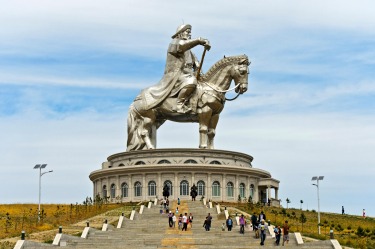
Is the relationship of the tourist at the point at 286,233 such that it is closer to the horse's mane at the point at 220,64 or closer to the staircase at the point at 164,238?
the staircase at the point at 164,238

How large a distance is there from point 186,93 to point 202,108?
1.83 metres

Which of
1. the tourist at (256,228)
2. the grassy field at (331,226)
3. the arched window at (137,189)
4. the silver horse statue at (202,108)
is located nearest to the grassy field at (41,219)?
the arched window at (137,189)

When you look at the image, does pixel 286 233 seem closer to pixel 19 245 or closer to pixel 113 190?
pixel 19 245

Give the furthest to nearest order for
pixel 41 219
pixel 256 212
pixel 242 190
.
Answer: pixel 242 190, pixel 256 212, pixel 41 219

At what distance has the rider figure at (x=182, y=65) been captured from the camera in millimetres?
69562

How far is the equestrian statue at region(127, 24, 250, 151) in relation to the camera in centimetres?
6962

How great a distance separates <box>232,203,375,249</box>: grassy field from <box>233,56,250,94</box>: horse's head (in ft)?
32.2

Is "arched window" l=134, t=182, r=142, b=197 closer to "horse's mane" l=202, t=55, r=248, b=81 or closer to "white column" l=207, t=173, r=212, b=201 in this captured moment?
"white column" l=207, t=173, r=212, b=201

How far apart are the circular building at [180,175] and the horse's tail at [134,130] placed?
73 centimetres

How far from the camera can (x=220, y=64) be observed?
7044 centimetres

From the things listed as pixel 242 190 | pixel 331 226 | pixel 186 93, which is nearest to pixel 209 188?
pixel 242 190

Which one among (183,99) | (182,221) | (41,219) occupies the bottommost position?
(182,221)

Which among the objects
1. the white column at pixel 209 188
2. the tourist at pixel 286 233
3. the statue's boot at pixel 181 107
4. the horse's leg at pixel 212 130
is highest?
the statue's boot at pixel 181 107

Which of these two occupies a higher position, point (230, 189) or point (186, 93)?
point (186, 93)
